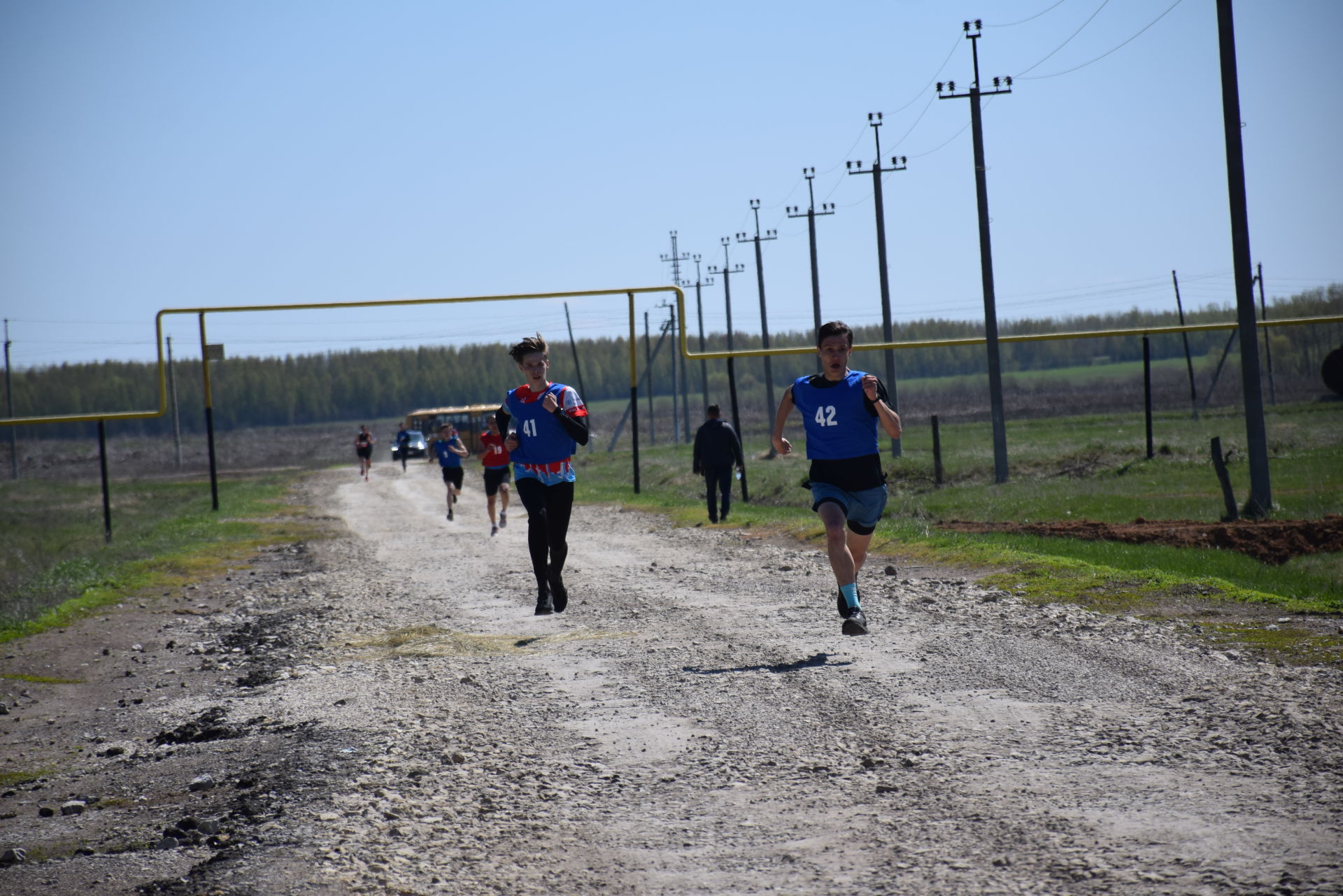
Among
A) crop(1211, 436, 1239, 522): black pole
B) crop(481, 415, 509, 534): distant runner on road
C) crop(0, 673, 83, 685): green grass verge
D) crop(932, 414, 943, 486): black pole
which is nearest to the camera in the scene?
crop(0, 673, 83, 685): green grass verge

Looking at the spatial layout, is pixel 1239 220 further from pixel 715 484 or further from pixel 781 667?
pixel 781 667

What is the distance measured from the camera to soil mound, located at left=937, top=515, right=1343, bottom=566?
38.4 feet

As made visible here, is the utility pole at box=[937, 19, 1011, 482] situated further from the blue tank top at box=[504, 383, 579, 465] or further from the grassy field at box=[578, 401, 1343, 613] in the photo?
the blue tank top at box=[504, 383, 579, 465]

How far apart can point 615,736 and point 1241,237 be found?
1349 centimetres

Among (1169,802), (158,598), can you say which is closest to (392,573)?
(158,598)

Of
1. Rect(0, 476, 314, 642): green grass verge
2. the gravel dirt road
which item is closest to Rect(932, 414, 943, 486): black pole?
Rect(0, 476, 314, 642): green grass verge

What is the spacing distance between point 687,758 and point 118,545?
18281 millimetres

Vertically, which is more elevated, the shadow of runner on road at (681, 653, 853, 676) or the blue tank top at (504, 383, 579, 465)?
the blue tank top at (504, 383, 579, 465)

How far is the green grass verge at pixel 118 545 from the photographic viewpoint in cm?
1260

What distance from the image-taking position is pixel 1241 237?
1577 cm

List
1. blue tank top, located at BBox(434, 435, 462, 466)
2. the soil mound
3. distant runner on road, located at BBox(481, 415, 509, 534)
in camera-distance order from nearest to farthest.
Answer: the soil mound, distant runner on road, located at BBox(481, 415, 509, 534), blue tank top, located at BBox(434, 435, 462, 466)

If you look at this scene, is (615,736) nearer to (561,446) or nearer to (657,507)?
(561,446)

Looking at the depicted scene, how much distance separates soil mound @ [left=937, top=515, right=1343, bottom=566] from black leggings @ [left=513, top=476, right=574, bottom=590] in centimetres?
682

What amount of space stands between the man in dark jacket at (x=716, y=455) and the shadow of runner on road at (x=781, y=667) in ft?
36.4
